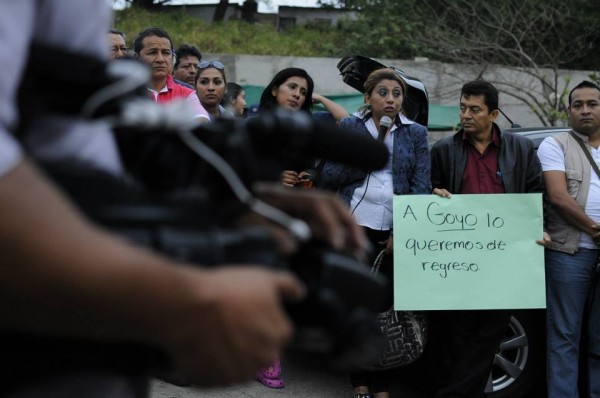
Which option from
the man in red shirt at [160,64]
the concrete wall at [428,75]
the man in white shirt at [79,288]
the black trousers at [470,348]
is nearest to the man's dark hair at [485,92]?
the black trousers at [470,348]

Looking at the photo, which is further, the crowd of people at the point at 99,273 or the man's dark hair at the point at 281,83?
the man's dark hair at the point at 281,83

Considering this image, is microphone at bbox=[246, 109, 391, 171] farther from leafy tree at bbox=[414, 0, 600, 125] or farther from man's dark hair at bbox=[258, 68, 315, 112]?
leafy tree at bbox=[414, 0, 600, 125]

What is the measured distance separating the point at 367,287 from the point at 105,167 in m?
0.43

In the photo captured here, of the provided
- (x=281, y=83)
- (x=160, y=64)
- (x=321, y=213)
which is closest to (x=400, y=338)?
(x=281, y=83)

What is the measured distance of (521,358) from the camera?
571 centimetres

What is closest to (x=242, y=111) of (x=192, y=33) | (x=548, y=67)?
(x=548, y=67)

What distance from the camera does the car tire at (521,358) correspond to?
5.65 meters

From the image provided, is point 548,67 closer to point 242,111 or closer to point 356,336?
point 242,111

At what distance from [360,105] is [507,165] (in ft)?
25.8

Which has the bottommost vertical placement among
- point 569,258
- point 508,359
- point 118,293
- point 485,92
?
point 508,359

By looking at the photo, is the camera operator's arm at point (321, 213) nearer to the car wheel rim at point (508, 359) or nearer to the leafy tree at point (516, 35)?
the car wheel rim at point (508, 359)

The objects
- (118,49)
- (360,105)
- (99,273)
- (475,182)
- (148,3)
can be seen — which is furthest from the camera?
(148,3)

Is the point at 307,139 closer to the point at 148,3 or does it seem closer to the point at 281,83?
the point at 281,83

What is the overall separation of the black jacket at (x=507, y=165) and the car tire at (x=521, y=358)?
0.88 m
